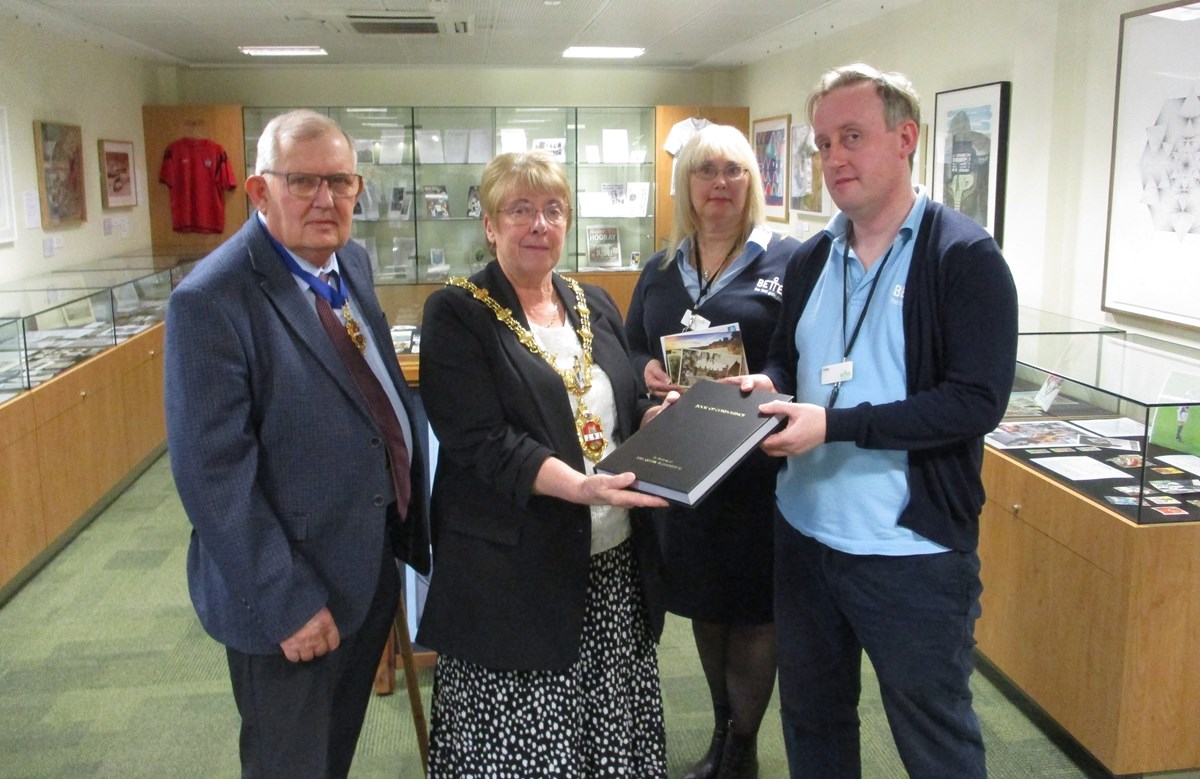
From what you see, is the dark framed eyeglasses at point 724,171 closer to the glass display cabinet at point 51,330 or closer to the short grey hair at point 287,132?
the short grey hair at point 287,132

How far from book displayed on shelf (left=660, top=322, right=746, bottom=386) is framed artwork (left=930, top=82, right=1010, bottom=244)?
2690 millimetres

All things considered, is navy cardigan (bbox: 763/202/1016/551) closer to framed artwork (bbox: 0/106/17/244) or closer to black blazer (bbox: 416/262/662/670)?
black blazer (bbox: 416/262/662/670)

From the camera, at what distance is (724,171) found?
2.32m

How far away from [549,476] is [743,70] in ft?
24.7

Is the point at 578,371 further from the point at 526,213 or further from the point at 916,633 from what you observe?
the point at 916,633

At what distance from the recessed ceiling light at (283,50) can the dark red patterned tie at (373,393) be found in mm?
6056

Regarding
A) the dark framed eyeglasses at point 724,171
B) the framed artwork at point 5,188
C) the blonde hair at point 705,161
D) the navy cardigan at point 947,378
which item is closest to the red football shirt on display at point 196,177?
the framed artwork at point 5,188

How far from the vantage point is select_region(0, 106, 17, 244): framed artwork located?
18.0ft

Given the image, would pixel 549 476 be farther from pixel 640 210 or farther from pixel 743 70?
pixel 743 70

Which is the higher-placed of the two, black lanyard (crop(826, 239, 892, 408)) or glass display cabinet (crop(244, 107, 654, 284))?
glass display cabinet (crop(244, 107, 654, 284))

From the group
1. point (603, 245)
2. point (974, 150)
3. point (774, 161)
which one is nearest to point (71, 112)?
point (603, 245)

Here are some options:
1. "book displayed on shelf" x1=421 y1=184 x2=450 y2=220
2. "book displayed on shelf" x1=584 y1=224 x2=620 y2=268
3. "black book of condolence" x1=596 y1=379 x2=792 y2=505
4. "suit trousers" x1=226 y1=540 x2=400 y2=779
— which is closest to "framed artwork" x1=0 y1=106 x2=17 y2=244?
"book displayed on shelf" x1=421 y1=184 x2=450 y2=220

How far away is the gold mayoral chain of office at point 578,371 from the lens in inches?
73.7

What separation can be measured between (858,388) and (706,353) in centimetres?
51
